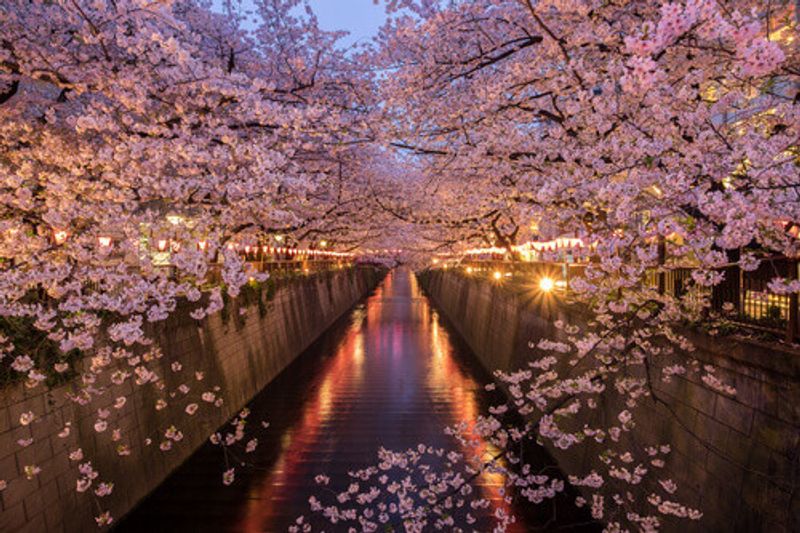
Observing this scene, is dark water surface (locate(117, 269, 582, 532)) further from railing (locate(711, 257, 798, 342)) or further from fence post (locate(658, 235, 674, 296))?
fence post (locate(658, 235, 674, 296))

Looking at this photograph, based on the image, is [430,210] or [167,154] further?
[430,210]

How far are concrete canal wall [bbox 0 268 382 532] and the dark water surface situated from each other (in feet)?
1.92

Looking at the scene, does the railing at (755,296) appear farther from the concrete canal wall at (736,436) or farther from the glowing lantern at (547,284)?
the glowing lantern at (547,284)

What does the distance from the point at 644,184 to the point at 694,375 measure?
2.63 meters

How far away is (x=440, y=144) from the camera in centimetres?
1309

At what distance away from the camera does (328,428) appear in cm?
1478

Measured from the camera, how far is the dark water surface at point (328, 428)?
9852 millimetres

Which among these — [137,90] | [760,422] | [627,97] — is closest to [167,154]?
[137,90]

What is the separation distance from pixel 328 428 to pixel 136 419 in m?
5.56

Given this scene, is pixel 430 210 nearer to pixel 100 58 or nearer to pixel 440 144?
pixel 440 144

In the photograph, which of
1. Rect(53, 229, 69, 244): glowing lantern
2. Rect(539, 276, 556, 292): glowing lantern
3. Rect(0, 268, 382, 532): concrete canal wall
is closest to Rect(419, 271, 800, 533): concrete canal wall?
Rect(539, 276, 556, 292): glowing lantern

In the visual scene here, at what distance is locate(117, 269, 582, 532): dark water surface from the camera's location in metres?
9.85

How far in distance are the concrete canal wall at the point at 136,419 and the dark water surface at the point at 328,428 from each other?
1.92ft

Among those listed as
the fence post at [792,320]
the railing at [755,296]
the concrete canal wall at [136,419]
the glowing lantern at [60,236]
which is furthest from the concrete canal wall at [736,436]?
the glowing lantern at [60,236]
